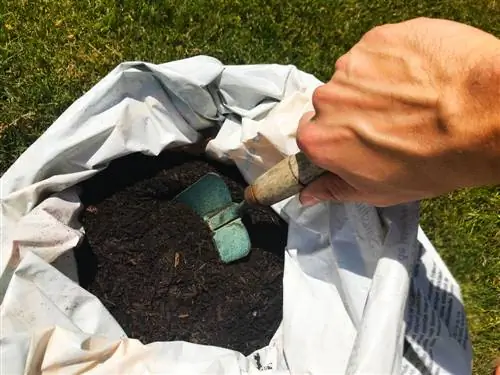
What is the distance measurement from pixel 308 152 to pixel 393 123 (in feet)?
0.43

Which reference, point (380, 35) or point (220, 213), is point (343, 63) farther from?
point (220, 213)

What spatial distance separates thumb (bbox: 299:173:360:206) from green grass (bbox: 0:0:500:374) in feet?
1.73

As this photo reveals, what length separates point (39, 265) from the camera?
105 cm

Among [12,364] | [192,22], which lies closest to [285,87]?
[192,22]

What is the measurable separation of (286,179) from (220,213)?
31cm

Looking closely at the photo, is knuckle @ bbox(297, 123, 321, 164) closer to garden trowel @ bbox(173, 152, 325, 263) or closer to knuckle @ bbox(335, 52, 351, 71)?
knuckle @ bbox(335, 52, 351, 71)

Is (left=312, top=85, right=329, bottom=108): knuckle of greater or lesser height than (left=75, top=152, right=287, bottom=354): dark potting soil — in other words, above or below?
above

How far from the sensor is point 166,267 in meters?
1.26

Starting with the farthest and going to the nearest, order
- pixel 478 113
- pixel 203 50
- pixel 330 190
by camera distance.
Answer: pixel 203 50 < pixel 330 190 < pixel 478 113

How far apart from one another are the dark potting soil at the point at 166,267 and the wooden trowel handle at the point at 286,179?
0.22m

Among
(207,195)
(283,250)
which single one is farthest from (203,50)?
(283,250)

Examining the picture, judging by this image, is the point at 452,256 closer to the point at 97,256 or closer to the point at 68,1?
the point at 97,256

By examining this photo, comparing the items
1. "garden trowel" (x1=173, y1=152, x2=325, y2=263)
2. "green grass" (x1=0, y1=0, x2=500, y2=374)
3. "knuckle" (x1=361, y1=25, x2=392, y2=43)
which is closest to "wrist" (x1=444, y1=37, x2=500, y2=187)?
"knuckle" (x1=361, y1=25, x2=392, y2=43)

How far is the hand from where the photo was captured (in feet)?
2.52
